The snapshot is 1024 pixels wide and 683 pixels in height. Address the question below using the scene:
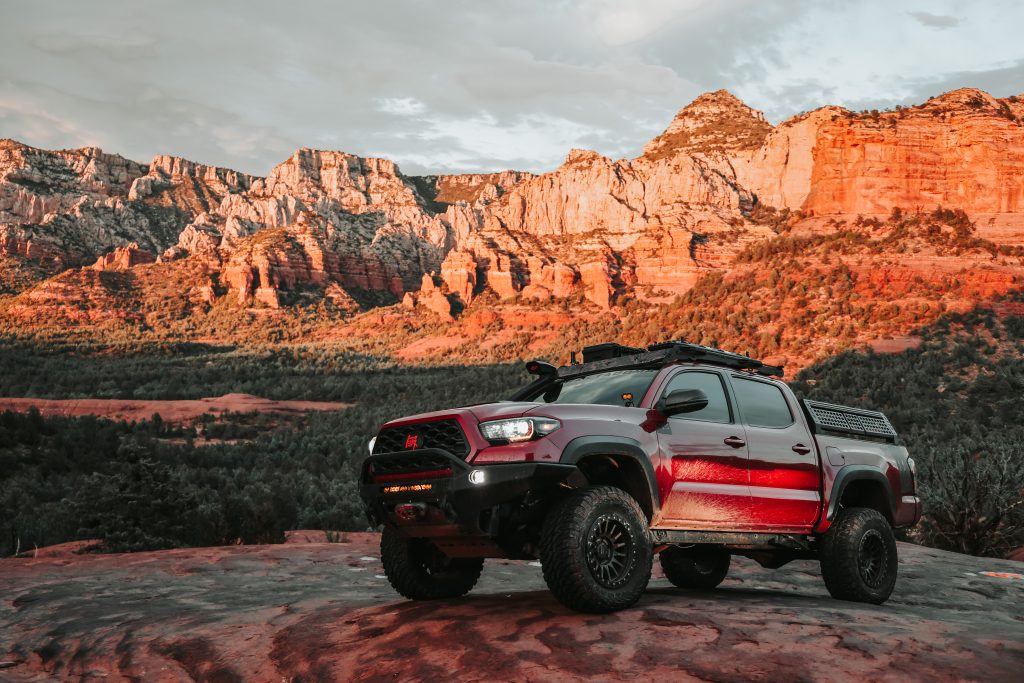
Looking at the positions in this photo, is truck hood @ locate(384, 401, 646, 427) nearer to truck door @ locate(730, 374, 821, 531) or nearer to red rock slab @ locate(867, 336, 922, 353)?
truck door @ locate(730, 374, 821, 531)

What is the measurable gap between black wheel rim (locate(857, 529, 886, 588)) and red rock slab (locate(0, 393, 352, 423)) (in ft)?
175

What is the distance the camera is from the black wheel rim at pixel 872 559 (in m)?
7.16

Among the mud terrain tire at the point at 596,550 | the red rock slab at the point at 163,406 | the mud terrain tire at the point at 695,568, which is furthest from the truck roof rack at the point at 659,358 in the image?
the red rock slab at the point at 163,406

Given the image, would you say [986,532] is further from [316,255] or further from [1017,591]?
[316,255]

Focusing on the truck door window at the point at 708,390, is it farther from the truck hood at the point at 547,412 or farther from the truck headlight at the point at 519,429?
the truck headlight at the point at 519,429

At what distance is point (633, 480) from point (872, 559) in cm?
304

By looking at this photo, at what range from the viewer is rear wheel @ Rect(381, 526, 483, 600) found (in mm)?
6711

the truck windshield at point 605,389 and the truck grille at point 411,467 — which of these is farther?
the truck windshield at point 605,389

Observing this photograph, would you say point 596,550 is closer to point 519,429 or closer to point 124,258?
point 519,429

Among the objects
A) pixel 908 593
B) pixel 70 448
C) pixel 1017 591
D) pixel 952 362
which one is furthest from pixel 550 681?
pixel 952 362

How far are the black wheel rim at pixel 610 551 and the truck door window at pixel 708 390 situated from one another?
1280mm

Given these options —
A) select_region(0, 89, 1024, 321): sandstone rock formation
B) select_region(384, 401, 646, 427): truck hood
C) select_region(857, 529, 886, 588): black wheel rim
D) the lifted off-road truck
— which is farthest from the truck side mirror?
select_region(0, 89, 1024, 321): sandstone rock formation

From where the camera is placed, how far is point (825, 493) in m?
7.07

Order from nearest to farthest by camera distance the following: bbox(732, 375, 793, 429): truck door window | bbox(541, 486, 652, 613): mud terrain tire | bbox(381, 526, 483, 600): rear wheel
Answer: bbox(541, 486, 652, 613): mud terrain tire → bbox(381, 526, 483, 600): rear wheel → bbox(732, 375, 793, 429): truck door window
